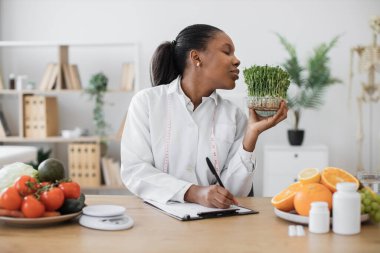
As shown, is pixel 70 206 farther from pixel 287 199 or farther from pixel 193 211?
pixel 287 199

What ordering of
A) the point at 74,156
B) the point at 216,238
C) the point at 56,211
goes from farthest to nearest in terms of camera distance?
the point at 74,156, the point at 56,211, the point at 216,238

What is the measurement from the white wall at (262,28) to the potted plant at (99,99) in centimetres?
39

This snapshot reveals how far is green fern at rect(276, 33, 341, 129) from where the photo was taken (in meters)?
4.82

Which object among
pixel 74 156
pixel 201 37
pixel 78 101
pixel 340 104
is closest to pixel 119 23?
pixel 78 101

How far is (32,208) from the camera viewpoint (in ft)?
5.11

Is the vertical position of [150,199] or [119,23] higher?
[119,23]

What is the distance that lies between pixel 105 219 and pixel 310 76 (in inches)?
140

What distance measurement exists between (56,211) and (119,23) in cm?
395

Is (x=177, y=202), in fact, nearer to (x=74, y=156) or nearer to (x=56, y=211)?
(x=56, y=211)

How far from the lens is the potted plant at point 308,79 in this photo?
4816 mm

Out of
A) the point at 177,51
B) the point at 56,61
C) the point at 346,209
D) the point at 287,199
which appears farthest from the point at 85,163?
the point at 346,209

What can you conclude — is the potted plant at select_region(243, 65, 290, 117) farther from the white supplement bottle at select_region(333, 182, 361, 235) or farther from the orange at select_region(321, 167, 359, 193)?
the white supplement bottle at select_region(333, 182, 361, 235)

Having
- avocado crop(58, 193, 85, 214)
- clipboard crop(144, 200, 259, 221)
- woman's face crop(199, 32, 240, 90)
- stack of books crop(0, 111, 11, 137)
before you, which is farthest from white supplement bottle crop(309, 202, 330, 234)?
stack of books crop(0, 111, 11, 137)

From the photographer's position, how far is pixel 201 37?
2.26 metres
